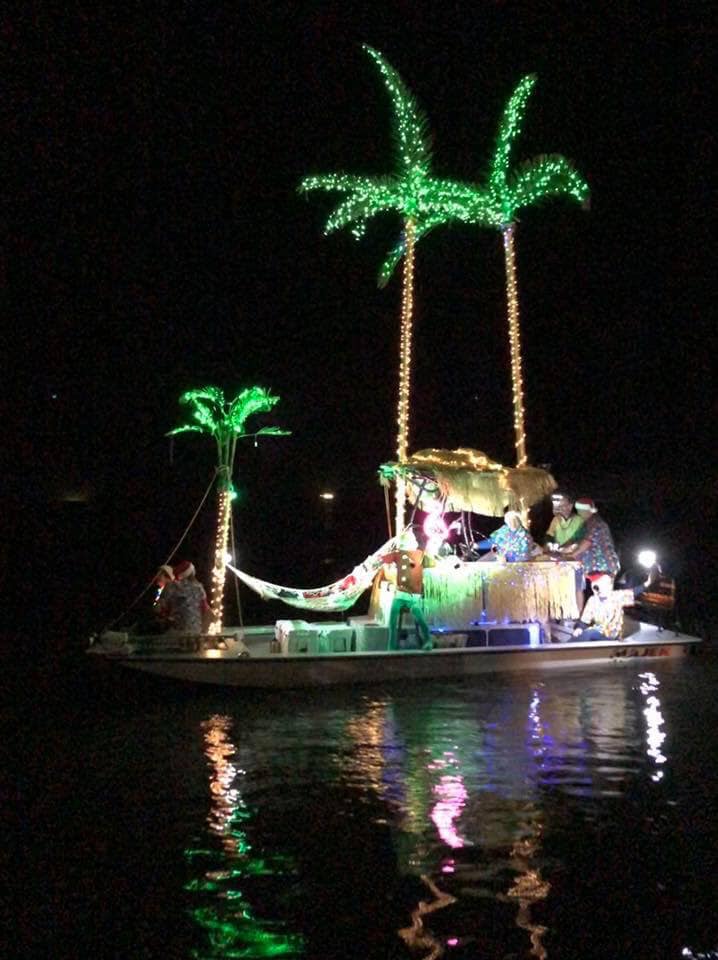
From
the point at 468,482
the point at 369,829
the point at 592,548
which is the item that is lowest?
the point at 369,829

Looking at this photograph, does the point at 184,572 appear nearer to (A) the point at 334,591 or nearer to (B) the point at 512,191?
(A) the point at 334,591

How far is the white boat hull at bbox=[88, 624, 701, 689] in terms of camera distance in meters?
12.0

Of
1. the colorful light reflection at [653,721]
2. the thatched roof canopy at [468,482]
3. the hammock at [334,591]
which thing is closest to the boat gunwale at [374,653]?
the colorful light reflection at [653,721]

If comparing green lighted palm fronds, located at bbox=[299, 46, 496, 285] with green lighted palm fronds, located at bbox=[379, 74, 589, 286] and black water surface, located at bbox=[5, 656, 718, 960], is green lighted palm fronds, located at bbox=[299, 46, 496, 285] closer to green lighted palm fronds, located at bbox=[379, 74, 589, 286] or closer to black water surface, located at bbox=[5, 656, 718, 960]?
green lighted palm fronds, located at bbox=[379, 74, 589, 286]

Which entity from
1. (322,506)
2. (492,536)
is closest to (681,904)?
(492,536)

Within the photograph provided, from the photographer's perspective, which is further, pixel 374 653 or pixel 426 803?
pixel 374 653

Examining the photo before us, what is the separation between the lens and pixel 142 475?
139ft

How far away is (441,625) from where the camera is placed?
13.8 metres

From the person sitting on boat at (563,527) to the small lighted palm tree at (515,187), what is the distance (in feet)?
3.16

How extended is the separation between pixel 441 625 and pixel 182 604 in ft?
12.5

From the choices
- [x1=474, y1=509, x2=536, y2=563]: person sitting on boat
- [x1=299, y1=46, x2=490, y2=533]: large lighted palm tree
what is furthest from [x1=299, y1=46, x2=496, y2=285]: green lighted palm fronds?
[x1=474, y1=509, x2=536, y2=563]: person sitting on boat

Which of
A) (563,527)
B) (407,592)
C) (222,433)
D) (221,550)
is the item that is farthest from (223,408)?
(563,527)

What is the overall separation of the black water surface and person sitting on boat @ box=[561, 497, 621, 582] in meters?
3.15

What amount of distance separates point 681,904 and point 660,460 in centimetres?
3165
